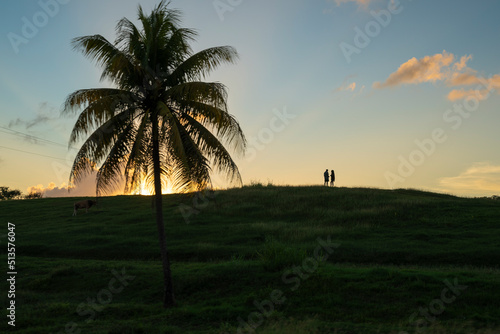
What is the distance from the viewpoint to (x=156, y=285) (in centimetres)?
2172

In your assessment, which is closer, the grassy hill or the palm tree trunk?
the grassy hill

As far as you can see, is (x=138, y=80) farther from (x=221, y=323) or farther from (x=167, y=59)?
(x=221, y=323)

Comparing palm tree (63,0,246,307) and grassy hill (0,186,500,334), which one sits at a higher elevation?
palm tree (63,0,246,307)

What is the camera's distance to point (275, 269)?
21781 mm

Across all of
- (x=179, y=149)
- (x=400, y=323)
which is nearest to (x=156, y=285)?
(x=179, y=149)

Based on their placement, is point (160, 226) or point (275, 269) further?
point (275, 269)

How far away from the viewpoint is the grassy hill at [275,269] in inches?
635

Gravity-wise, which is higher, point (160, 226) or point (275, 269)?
point (160, 226)

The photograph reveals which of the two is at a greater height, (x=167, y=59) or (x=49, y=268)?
(x=167, y=59)

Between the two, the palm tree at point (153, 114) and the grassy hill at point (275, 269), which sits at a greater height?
the palm tree at point (153, 114)

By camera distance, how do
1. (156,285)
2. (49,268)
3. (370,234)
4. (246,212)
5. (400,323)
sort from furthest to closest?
(246,212) < (370,234) < (49,268) < (156,285) < (400,323)

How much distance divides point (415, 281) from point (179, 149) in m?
12.4

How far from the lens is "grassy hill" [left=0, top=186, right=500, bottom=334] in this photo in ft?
52.9

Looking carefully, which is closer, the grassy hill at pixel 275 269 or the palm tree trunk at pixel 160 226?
the grassy hill at pixel 275 269
